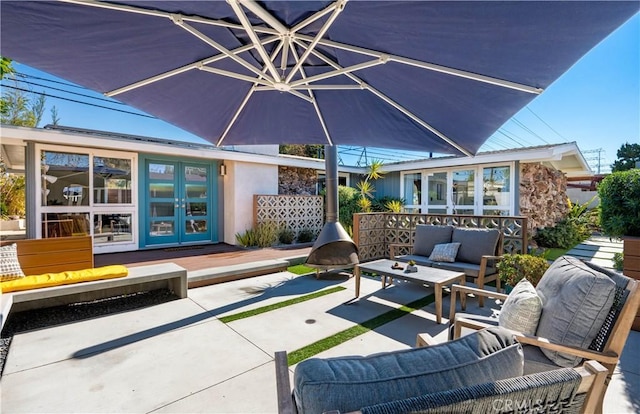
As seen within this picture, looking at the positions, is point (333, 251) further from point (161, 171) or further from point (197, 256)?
point (161, 171)

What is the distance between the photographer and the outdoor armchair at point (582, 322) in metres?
1.67

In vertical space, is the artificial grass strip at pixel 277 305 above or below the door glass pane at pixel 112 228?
below

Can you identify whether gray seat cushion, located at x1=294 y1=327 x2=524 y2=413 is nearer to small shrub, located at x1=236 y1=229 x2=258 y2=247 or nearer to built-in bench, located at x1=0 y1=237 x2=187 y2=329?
built-in bench, located at x1=0 y1=237 x2=187 y2=329

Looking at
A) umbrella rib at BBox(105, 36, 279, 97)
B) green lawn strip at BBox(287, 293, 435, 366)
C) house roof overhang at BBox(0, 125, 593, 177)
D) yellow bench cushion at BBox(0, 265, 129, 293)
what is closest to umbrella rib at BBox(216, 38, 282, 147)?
umbrella rib at BBox(105, 36, 279, 97)

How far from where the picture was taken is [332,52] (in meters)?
2.83

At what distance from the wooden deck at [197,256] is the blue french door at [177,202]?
0.59 meters

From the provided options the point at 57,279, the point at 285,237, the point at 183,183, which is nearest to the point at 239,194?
the point at 183,183

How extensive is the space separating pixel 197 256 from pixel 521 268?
6.26 meters

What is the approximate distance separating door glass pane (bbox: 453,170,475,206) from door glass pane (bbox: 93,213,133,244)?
9.45 meters

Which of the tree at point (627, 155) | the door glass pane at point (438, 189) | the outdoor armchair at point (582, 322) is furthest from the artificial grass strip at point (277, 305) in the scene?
the tree at point (627, 155)

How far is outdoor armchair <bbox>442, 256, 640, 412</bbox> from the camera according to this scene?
5.47ft

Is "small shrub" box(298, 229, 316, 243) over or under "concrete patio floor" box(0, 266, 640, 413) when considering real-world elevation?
over

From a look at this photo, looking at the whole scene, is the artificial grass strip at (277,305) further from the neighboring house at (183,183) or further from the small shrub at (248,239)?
the neighboring house at (183,183)

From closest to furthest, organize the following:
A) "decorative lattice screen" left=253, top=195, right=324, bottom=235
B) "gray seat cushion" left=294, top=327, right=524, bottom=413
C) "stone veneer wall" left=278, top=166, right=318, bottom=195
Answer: "gray seat cushion" left=294, top=327, right=524, bottom=413 → "decorative lattice screen" left=253, top=195, right=324, bottom=235 → "stone veneer wall" left=278, top=166, right=318, bottom=195
